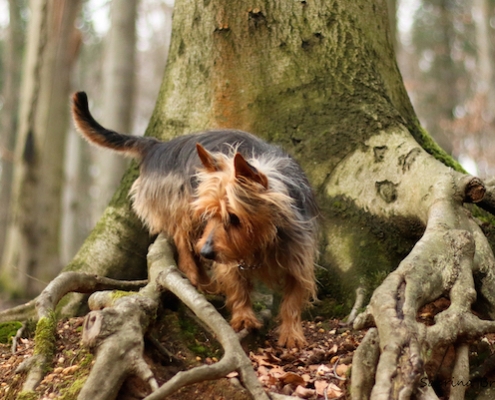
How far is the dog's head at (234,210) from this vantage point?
12.9 ft

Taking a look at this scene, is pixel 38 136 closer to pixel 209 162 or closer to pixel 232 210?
pixel 209 162

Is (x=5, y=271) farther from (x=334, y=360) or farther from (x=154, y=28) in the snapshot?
(x=154, y=28)

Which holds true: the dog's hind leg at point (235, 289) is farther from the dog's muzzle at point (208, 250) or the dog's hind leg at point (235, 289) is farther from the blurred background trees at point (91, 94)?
the blurred background trees at point (91, 94)

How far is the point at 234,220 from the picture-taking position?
4039 millimetres

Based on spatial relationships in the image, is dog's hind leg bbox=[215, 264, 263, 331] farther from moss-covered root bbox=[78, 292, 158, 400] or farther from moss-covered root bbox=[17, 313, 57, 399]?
moss-covered root bbox=[17, 313, 57, 399]

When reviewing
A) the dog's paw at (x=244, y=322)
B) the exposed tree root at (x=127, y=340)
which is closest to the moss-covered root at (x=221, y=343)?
the exposed tree root at (x=127, y=340)

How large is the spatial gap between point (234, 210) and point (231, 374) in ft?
3.79

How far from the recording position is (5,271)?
9.04 meters

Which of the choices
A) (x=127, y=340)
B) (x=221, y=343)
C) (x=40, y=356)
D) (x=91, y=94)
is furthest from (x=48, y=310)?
(x=91, y=94)

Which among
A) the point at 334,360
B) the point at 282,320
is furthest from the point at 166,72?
the point at 334,360

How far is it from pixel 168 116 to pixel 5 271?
4873 mm

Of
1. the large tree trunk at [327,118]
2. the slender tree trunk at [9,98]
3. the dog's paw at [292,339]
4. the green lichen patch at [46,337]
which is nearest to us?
the green lichen patch at [46,337]

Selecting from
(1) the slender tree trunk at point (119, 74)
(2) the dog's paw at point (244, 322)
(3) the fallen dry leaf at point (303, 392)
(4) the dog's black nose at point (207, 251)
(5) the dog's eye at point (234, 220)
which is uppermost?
(1) the slender tree trunk at point (119, 74)

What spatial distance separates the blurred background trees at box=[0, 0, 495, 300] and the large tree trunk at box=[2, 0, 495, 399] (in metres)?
0.73
